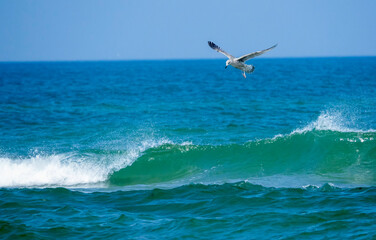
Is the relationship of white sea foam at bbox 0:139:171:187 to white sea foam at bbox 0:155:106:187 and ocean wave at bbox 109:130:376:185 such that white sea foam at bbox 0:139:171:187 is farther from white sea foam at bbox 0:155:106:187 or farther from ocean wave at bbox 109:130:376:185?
ocean wave at bbox 109:130:376:185

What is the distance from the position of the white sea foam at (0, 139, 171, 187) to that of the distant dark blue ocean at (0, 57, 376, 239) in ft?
0.11

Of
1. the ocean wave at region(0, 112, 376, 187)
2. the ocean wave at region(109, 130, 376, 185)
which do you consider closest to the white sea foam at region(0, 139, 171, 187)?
the ocean wave at region(0, 112, 376, 187)

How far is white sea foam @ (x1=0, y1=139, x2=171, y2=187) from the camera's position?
47.8 feet

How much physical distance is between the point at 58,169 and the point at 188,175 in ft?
13.0

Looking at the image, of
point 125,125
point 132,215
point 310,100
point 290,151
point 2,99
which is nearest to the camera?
point 132,215

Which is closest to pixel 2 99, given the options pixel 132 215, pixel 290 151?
pixel 290 151

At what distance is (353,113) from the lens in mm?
25500

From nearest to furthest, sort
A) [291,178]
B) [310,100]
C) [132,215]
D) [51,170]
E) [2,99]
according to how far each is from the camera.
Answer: [132,215] < [291,178] < [51,170] < [310,100] < [2,99]

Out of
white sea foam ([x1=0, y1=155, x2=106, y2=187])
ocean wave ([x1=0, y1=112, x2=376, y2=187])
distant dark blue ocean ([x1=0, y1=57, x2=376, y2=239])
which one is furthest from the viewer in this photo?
white sea foam ([x1=0, y1=155, x2=106, y2=187])

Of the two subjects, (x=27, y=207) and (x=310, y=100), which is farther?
(x=310, y=100)

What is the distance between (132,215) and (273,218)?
9.61 ft

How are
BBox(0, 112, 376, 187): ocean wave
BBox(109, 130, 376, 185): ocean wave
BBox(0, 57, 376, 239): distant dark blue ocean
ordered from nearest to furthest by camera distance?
1. BBox(0, 57, 376, 239): distant dark blue ocean
2. BBox(0, 112, 376, 187): ocean wave
3. BBox(109, 130, 376, 185): ocean wave

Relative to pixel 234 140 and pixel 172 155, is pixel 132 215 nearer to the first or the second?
pixel 172 155

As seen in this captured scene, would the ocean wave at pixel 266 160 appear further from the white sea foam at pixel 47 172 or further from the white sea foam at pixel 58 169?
the white sea foam at pixel 47 172
